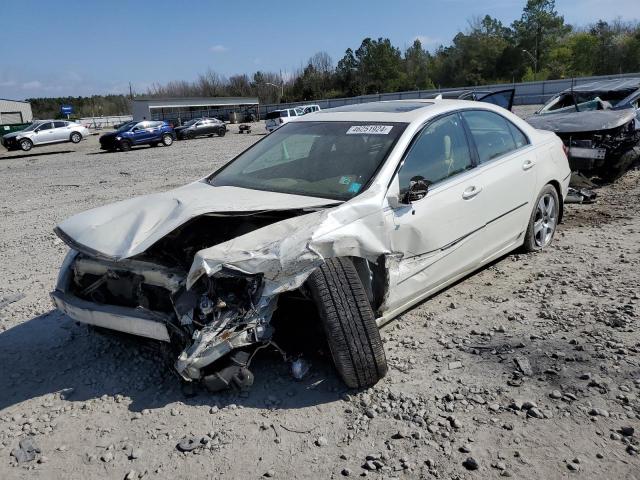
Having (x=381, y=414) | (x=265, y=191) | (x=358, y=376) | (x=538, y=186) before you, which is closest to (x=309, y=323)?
(x=358, y=376)

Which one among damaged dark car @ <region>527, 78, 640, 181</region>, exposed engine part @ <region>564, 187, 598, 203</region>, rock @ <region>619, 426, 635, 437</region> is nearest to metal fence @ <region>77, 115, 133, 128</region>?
damaged dark car @ <region>527, 78, 640, 181</region>

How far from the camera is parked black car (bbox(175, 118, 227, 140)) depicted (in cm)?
3519

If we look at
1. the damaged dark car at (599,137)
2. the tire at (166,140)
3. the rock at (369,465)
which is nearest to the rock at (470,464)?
the rock at (369,465)

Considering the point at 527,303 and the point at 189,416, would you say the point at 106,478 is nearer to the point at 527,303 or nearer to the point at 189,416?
the point at 189,416

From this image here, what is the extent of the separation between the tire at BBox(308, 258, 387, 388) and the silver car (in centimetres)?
3047

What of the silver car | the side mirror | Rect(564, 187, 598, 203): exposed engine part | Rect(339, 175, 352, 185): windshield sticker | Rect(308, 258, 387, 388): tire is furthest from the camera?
the silver car

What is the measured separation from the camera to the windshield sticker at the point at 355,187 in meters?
3.50

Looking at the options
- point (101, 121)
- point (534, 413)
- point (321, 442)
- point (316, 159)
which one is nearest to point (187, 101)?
point (101, 121)

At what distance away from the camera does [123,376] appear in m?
3.48

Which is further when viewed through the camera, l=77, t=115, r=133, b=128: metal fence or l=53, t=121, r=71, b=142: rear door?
l=77, t=115, r=133, b=128: metal fence

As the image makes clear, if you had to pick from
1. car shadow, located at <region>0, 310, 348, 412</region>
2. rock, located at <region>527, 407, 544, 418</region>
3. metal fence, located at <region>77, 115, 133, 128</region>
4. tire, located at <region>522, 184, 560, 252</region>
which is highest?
metal fence, located at <region>77, 115, 133, 128</region>

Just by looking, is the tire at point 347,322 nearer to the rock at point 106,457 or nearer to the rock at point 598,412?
the rock at point 598,412

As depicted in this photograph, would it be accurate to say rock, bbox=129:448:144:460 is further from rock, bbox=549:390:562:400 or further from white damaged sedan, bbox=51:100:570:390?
rock, bbox=549:390:562:400

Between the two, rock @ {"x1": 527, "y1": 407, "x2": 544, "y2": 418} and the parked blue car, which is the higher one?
the parked blue car
